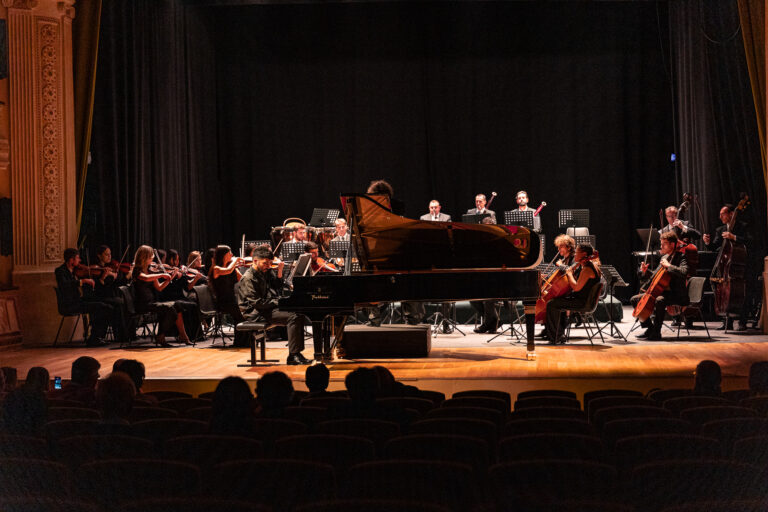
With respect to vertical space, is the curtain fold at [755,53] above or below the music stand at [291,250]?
above

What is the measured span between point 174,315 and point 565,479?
837 centimetres

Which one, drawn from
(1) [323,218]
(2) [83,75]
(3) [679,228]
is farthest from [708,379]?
(2) [83,75]

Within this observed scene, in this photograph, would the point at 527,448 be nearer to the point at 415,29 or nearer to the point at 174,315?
the point at 174,315

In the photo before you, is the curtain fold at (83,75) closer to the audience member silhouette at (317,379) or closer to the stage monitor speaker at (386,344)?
the stage monitor speaker at (386,344)

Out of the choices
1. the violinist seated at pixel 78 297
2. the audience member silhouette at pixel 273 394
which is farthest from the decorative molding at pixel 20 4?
the audience member silhouette at pixel 273 394

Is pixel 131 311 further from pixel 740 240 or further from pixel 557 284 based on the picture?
pixel 740 240

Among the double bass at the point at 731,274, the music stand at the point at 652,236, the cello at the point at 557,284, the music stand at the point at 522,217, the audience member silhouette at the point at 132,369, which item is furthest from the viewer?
the music stand at the point at 652,236

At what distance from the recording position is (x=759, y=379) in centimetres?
453

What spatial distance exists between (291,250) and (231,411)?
698cm

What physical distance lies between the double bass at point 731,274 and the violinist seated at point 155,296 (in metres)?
6.72

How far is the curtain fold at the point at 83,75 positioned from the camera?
1107 cm

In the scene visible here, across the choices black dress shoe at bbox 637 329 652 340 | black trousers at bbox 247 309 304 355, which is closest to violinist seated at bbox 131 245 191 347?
black trousers at bbox 247 309 304 355

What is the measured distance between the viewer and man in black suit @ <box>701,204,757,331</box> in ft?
32.7

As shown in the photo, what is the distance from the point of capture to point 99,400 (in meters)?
3.77
